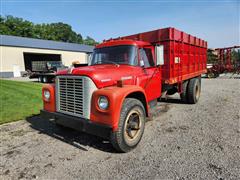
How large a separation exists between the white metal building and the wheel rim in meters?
25.2

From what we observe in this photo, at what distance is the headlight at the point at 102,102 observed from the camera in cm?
354

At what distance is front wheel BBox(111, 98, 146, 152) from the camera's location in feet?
12.1

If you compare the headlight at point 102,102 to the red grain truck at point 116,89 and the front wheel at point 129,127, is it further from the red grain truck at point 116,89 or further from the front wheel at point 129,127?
the front wheel at point 129,127

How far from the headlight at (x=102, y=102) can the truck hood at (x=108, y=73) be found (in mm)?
318

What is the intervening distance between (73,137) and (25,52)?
111 ft

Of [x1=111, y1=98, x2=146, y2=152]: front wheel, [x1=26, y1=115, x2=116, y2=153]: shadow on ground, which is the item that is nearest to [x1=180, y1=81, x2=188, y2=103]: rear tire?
[x1=111, y1=98, x2=146, y2=152]: front wheel

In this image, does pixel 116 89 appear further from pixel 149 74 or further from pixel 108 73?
pixel 149 74

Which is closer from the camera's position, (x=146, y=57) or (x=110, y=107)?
(x=110, y=107)

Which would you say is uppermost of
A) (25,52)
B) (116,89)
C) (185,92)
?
(25,52)

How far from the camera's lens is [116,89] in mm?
3703

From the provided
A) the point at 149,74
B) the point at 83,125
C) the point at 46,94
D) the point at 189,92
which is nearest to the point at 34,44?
the point at 189,92

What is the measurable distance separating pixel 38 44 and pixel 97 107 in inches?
1461

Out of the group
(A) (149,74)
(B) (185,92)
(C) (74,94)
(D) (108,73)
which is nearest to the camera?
(C) (74,94)

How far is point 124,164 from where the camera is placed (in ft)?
11.5
